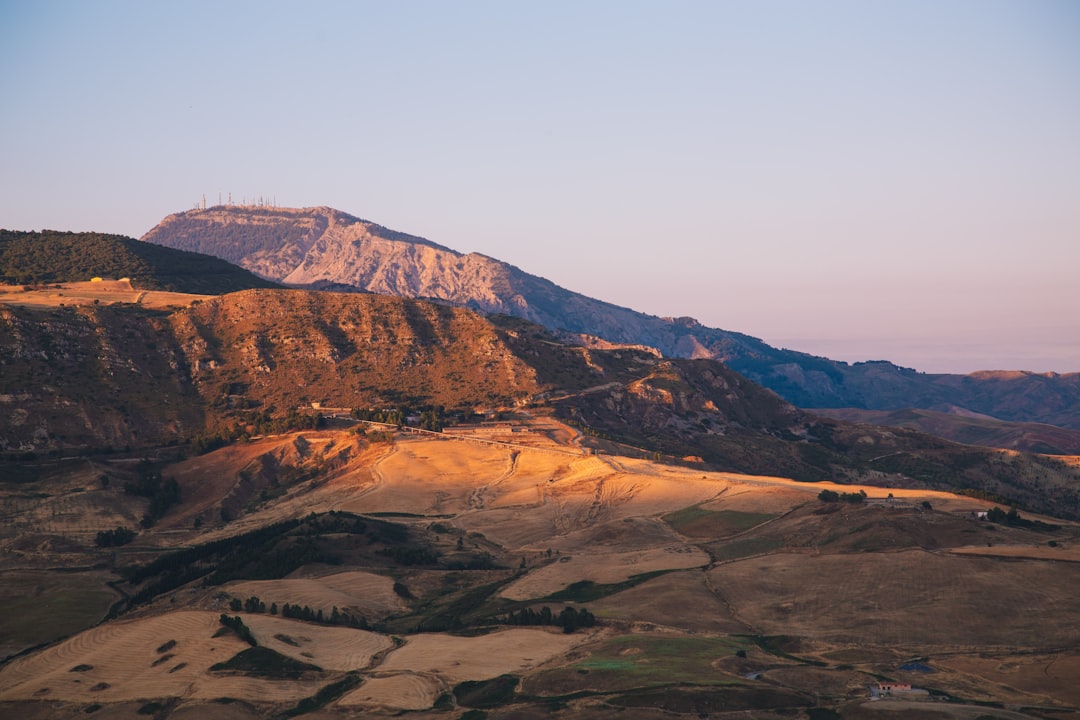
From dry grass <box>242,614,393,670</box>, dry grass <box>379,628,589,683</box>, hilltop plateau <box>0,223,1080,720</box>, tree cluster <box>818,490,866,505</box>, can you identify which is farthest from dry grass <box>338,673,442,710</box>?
tree cluster <box>818,490,866,505</box>

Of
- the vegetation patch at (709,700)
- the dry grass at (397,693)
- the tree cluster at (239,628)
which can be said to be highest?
the vegetation patch at (709,700)

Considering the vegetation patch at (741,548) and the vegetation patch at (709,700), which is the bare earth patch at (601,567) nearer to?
the vegetation patch at (741,548)

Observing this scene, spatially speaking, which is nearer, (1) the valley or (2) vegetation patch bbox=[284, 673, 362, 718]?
(1) the valley

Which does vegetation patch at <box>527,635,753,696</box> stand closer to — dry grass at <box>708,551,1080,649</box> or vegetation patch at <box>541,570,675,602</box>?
dry grass at <box>708,551,1080,649</box>

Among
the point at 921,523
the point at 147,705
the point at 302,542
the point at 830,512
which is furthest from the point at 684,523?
the point at 147,705

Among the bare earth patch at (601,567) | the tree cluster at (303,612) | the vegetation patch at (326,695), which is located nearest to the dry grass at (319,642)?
the tree cluster at (303,612)

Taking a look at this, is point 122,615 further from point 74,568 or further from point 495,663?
point 495,663

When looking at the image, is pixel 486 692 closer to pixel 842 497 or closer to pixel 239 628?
pixel 239 628

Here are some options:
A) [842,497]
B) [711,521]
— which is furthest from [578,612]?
[842,497]
